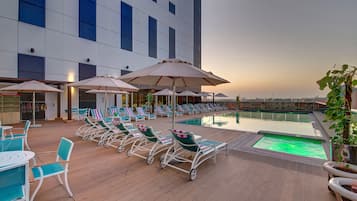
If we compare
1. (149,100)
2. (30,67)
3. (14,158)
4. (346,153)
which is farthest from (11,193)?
(149,100)

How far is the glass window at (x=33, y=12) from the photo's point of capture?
8.58 metres

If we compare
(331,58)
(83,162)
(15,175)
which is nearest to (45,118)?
(83,162)

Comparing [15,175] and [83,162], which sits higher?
[15,175]

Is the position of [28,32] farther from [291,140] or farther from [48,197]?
[291,140]

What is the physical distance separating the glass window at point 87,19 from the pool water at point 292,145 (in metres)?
12.3

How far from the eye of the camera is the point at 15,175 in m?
1.54

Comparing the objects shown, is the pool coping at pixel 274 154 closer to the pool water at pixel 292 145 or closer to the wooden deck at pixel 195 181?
the wooden deck at pixel 195 181

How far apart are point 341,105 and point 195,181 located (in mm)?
Result: 2569

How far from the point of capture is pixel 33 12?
8.93 meters

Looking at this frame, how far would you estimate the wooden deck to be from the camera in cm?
237

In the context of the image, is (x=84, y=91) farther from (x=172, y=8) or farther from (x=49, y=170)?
(x=172, y=8)

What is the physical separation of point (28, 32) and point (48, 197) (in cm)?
1033

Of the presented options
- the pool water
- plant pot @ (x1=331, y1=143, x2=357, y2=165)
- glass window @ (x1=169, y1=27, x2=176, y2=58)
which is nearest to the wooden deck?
plant pot @ (x1=331, y1=143, x2=357, y2=165)

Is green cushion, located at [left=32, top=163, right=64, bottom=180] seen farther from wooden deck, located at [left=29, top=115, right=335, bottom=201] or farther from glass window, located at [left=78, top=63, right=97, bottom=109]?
glass window, located at [left=78, top=63, right=97, bottom=109]
